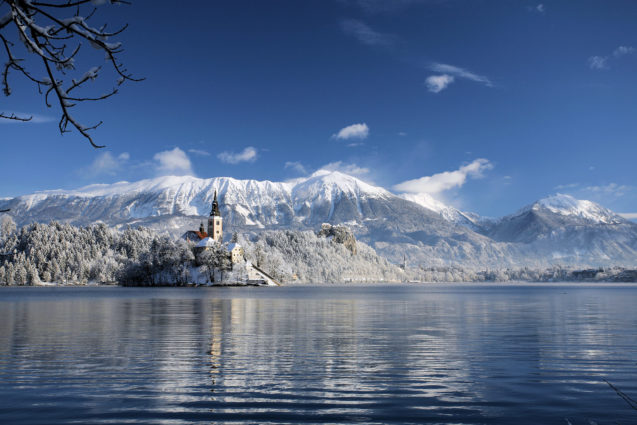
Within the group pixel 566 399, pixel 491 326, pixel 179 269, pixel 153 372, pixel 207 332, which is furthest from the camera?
pixel 179 269

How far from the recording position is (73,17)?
7641 mm

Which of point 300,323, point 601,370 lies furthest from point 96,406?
point 300,323

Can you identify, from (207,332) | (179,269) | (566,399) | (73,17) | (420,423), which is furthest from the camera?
(179,269)

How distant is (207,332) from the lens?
33719 mm

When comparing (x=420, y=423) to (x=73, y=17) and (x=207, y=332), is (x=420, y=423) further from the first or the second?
(x=207, y=332)

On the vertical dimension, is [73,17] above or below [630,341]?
above

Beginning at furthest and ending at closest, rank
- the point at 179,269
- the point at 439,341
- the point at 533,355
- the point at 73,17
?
the point at 179,269 → the point at 439,341 → the point at 533,355 → the point at 73,17

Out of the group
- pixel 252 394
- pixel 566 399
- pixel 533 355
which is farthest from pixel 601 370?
pixel 252 394

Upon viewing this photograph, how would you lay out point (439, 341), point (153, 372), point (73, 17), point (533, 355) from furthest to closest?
point (439, 341)
point (533, 355)
point (153, 372)
point (73, 17)

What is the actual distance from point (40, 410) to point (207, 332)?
19905mm

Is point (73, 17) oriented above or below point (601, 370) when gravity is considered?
above

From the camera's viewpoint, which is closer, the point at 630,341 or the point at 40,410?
the point at 40,410

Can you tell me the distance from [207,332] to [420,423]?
75.8ft

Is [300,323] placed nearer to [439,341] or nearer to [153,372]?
[439,341]
